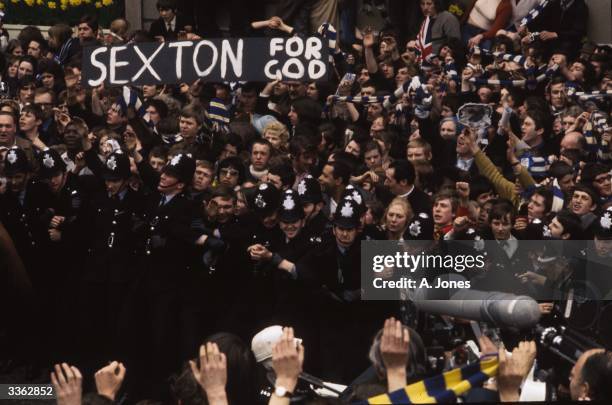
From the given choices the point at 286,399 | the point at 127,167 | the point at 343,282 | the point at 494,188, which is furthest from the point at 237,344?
the point at 494,188

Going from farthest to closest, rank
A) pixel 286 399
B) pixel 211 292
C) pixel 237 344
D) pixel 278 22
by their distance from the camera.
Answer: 1. pixel 278 22
2. pixel 211 292
3. pixel 237 344
4. pixel 286 399

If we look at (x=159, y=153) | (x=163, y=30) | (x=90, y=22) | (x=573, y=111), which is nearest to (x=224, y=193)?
(x=159, y=153)

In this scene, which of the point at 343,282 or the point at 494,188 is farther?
the point at 494,188

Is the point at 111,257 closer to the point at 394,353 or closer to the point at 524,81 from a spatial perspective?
the point at 394,353

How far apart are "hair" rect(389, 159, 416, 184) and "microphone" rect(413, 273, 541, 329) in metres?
2.57

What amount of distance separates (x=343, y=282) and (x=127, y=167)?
170cm

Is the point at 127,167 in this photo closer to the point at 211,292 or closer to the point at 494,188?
the point at 211,292

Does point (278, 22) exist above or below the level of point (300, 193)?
above

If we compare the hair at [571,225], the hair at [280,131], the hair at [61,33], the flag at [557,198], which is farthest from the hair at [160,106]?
the hair at [571,225]

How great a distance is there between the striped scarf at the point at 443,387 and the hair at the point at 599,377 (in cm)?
51

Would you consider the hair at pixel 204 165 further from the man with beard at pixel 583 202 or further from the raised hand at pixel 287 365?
the raised hand at pixel 287 365

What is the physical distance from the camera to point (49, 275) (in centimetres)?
914

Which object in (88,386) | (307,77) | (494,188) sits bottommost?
(88,386)

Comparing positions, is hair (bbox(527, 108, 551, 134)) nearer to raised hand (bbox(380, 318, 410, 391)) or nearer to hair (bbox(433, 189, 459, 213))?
hair (bbox(433, 189, 459, 213))
